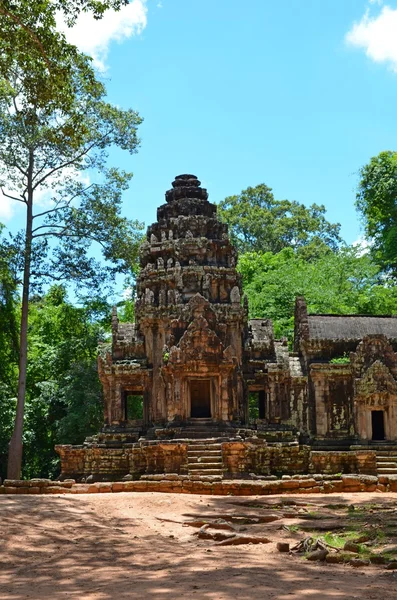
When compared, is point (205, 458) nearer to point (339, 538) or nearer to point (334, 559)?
point (339, 538)

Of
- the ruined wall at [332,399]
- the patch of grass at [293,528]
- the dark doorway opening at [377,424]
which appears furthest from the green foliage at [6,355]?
the patch of grass at [293,528]

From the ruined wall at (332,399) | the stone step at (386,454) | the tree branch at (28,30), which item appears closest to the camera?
the tree branch at (28,30)

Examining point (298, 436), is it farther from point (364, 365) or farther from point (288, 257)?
point (288, 257)

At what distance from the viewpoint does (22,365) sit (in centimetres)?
2720

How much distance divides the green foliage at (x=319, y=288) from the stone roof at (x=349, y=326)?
648 cm

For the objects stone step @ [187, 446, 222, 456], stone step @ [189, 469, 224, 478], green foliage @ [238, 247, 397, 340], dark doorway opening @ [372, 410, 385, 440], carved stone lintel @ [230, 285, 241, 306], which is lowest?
stone step @ [189, 469, 224, 478]

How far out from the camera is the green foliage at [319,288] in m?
37.6

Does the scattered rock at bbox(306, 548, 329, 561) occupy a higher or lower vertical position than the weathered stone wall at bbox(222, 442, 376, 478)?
lower

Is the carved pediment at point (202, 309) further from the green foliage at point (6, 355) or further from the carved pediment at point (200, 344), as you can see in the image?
the green foliage at point (6, 355)

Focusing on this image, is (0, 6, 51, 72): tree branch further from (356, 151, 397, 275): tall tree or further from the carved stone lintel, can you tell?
(356, 151, 397, 275): tall tree

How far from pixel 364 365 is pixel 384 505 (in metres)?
12.9

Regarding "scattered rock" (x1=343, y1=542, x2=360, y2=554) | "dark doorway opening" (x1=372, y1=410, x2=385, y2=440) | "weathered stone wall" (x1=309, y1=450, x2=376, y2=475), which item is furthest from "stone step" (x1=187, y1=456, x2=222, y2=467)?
"scattered rock" (x1=343, y1=542, x2=360, y2=554)

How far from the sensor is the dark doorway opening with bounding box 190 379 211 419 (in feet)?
83.8

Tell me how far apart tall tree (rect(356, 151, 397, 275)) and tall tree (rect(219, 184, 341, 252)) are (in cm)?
1224
